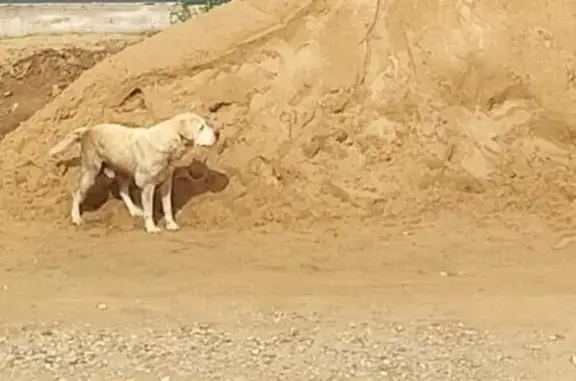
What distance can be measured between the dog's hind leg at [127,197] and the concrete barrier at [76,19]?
8.11m

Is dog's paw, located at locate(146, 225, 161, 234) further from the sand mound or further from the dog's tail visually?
the dog's tail

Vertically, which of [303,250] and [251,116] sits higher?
→ [251,116]

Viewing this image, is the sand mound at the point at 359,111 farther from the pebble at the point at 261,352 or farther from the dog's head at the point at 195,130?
the pebble at the point at 261,352

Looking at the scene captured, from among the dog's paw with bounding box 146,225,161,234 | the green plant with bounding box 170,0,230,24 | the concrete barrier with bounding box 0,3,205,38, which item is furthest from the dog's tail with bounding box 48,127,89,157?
the concrete barrier with bounding box 0,3,205,38

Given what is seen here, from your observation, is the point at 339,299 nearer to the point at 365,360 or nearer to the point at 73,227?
the point at 365,360

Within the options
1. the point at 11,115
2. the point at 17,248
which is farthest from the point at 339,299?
the point at 11,115

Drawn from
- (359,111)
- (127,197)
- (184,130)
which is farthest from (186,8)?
(184,130)

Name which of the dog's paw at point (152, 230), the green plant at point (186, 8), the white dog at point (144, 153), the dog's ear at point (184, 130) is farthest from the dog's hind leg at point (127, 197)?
the green plant at point (186, 8)

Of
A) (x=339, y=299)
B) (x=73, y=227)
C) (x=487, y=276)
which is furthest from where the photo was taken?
(x=73, y=227)

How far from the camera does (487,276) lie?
346 inches

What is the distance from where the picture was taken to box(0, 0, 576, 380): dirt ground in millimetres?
9547

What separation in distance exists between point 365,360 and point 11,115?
8758 millimetres

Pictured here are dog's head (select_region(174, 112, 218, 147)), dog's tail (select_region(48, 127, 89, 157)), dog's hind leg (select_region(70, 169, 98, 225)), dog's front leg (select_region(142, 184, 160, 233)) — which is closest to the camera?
dog's head (select_region(174, 112, 218, 147))

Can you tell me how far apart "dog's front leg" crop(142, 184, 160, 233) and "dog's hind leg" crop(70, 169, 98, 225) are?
512mm
